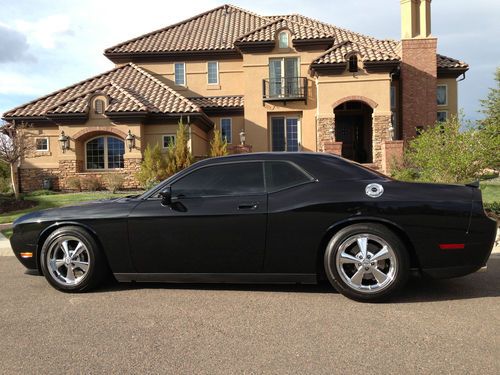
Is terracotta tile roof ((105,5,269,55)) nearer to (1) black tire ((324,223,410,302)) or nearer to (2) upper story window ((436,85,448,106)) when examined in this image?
(2) upper story window ((436,85,448,106))

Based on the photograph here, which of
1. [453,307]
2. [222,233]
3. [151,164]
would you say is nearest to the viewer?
[453,307]

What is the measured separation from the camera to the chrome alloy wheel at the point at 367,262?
164 inches

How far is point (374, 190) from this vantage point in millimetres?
4289

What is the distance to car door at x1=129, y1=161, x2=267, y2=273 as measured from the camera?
4391mm

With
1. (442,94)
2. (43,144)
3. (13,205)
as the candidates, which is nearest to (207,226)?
(13,205)

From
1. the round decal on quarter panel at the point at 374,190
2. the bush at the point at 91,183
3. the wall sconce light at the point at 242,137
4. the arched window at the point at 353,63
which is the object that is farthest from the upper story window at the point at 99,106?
the round decal on quarter panel at the point at 374,190

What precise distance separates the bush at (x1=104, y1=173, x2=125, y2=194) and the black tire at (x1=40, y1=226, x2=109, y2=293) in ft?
43.8

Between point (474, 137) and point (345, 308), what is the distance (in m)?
6.56

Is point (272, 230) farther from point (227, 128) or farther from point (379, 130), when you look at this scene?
point (227, 128)

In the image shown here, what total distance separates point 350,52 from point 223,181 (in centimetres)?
1761

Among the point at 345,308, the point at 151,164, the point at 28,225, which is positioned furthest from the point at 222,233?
the point at 151,164

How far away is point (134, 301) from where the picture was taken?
4.45 m

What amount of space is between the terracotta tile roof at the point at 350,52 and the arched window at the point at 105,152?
33.5 ft

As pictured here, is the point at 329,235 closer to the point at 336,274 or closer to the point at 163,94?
the point at 336,274
